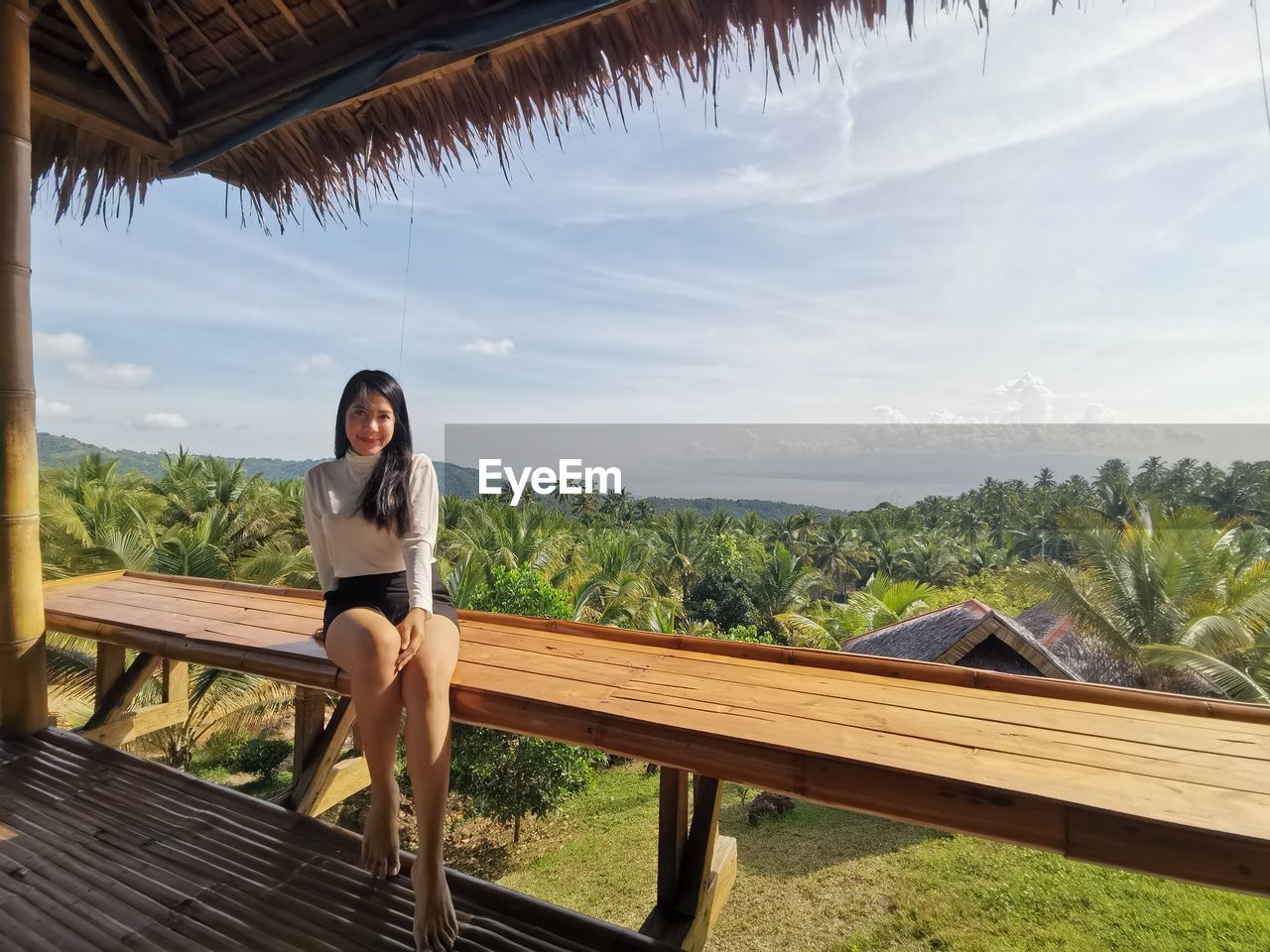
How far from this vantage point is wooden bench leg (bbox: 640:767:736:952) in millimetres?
1384

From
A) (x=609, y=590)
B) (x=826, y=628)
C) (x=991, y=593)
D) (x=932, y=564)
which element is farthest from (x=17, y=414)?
(x=932, y=564)

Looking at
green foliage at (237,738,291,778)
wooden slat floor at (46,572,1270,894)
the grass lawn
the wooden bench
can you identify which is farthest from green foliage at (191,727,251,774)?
wooden slat floor at (46,572,1270,894)

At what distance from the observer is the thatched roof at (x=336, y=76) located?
168cm

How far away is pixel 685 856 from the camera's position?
4.77 ft

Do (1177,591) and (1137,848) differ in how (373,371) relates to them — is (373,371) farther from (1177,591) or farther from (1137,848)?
(1177,591)

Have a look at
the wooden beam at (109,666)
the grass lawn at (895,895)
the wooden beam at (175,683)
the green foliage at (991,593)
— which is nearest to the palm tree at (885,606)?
the grass lawn at (895,895)

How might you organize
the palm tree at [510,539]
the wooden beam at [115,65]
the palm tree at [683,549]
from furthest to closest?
the palm tree at [683,549] < the palm tree at [510,539] < the wooden beam at [115,65]

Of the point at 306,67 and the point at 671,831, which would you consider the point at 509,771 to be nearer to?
the point at 671,831

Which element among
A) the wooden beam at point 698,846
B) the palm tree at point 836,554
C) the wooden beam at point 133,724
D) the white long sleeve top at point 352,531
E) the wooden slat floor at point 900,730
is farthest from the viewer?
the palm tree at point 836,554

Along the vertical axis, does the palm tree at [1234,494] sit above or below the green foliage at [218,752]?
above

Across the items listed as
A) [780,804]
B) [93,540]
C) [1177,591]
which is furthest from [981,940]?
[93,540]

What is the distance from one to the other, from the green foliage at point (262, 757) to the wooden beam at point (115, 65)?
43.6 ft

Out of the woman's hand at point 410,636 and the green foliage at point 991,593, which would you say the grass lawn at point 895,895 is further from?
the green foliage at point 991,593

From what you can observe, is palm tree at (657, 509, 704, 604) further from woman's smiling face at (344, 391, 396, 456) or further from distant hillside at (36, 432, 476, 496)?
woman's smiling face at (344, 391, 396, 456)
